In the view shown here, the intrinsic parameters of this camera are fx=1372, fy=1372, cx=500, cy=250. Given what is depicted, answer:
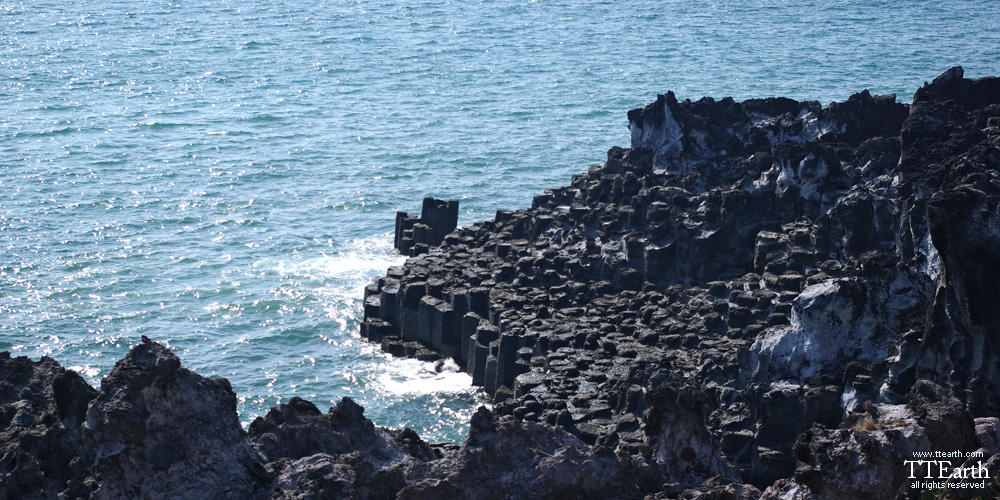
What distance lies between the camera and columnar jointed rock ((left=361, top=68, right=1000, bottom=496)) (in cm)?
3184

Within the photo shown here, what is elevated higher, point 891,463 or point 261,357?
point 891,463

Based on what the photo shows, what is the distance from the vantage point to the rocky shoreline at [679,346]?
864 inches

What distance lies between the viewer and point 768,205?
43.1 metres

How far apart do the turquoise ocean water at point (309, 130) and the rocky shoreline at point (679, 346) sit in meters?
4.43

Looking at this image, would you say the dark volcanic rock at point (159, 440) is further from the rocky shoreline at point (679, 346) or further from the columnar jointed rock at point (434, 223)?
the columnar jointed rock at point (434, 223)

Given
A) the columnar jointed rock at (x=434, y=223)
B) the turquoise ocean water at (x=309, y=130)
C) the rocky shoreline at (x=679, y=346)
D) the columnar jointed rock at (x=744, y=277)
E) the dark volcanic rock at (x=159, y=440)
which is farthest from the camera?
the columnar jointed rock at (x=434, y=223)

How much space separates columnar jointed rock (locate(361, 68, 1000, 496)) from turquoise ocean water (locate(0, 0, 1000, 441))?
3417mm

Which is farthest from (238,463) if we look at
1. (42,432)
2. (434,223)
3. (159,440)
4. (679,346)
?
(434,223)

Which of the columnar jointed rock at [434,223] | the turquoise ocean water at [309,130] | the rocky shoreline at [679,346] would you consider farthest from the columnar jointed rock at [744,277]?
the turquoise ocean water at [309,130]

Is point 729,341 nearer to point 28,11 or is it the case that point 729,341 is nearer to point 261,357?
point 261,357

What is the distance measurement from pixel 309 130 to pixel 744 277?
57646mm

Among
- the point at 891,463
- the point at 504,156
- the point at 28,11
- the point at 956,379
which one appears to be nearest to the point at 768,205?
the point at 956,379

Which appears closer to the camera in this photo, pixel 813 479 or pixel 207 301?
pixel 813 479

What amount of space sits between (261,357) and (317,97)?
58.2m
